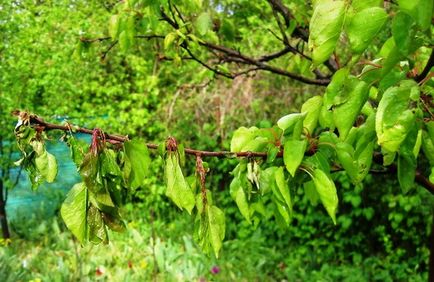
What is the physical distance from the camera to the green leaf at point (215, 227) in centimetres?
113

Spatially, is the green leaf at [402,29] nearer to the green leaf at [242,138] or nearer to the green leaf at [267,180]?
the green leaf at [267,180]

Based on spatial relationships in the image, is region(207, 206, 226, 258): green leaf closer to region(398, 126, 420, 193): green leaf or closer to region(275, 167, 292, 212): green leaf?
region(275, 167, 292, 212): green leaf

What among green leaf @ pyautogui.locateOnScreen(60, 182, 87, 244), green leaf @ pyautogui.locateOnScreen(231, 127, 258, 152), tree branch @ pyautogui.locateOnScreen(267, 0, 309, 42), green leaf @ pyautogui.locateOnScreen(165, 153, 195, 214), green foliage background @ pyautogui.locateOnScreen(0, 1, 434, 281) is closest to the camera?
green leaf @ pyautogui.locateOnScreen(60, 182, 87, 244)

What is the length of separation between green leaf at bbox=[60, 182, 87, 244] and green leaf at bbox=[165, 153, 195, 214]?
0.17 m

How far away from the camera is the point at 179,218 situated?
7031mm

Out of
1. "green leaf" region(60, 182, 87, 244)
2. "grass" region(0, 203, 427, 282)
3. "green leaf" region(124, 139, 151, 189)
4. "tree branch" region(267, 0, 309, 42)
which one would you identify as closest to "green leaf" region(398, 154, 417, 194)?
"green leaf" region(124, 139, 151, 189)

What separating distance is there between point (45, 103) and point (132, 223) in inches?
70.9

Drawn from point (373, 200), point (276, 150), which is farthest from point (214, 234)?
point (373, 200)

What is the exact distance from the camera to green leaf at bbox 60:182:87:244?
0.94 meters

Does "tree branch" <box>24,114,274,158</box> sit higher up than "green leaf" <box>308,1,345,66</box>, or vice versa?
"green leaf" <box>308,1,345,66</box>

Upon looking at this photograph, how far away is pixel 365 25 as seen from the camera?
0.81m

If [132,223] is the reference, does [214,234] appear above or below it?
above

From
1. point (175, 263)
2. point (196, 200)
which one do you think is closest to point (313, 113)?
point (196, 200)

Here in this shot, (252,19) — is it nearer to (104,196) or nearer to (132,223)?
(132,223)
